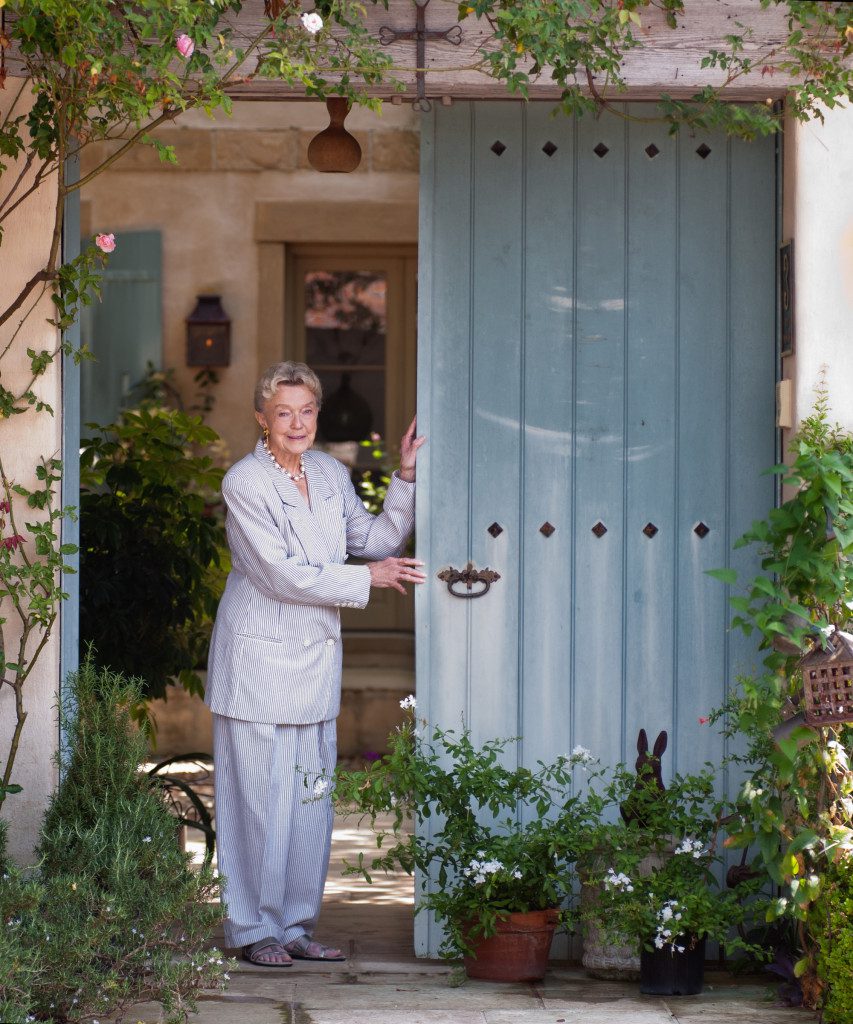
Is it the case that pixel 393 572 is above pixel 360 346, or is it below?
below

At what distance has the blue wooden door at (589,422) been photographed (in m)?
4.88

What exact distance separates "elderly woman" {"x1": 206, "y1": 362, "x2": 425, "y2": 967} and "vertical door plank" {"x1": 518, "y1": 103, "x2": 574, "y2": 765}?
394 mm

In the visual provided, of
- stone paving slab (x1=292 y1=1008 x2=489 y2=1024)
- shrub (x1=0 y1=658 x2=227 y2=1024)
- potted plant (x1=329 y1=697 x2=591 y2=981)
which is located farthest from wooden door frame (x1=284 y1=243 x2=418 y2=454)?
stone paving slab (x1=292 y1=1008 x2=489 y2=1024)

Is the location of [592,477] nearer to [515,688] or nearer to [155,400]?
[515,688]

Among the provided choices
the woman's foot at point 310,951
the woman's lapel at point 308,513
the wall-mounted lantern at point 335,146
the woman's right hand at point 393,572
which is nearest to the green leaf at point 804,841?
the woman's right hand at point 393,572

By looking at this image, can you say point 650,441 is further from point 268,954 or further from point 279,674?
point 268,954

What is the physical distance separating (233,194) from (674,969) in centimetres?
583

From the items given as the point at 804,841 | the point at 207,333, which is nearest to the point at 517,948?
the point at 804,841

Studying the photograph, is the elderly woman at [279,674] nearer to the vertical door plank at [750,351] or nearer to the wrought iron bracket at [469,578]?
the wrought iron bracket at [469,578]

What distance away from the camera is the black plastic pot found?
4391 millimetres

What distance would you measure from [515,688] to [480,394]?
0.97 m

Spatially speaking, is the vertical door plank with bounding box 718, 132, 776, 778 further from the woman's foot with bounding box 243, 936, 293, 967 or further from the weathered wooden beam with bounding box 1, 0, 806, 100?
the woman's foot with bounding box 243, 936, 293, 967

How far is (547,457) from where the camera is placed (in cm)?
489

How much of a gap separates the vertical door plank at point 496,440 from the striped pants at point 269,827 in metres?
0.59
